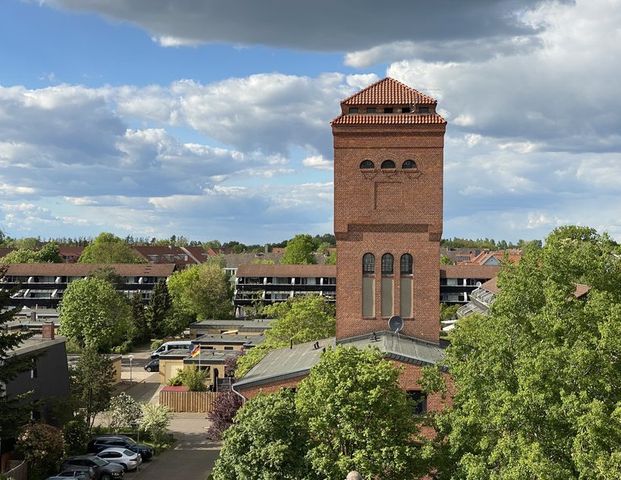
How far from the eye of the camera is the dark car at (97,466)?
34531 mm

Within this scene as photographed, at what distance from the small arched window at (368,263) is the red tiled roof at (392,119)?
6627mm

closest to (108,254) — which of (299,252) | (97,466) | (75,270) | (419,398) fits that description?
(75,270)

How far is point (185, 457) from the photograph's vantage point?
130 feet

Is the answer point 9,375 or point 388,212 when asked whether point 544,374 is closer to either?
point 388,212

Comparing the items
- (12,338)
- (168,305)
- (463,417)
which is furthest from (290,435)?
(168,305)

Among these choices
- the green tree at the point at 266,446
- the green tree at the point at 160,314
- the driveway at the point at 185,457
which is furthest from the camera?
the green tree at the point at 160,314

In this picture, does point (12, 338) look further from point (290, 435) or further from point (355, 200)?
point (355, 200)

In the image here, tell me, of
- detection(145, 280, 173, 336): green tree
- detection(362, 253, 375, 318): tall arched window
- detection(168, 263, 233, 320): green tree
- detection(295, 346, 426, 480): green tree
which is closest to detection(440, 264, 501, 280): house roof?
detection(168, 263, 233, 320): green tree

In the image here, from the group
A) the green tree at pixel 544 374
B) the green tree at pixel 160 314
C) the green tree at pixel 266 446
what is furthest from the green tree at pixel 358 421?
the green tree at pixel 160 314

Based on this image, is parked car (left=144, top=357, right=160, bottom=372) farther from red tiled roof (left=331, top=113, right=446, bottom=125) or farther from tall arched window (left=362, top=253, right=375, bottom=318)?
red tiled roof (left=331, top=113, right=446, bottom=125)

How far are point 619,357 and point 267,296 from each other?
270 feet

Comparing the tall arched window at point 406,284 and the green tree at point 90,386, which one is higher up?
the tall arched window at point 406,284

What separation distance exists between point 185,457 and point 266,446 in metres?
19.0

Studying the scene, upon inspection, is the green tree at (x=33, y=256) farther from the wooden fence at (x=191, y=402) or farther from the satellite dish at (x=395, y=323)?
the satellite dish at (x=395, y=323)
